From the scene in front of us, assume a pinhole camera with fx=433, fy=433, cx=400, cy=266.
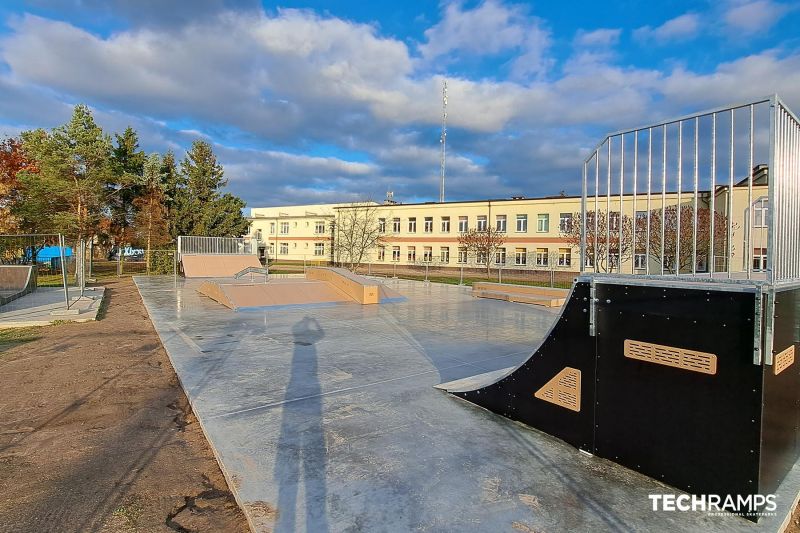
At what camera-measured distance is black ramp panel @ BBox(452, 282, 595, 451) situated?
13.3 feet

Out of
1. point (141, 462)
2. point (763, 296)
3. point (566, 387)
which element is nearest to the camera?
point (763, 296)

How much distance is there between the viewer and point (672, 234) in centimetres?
1338

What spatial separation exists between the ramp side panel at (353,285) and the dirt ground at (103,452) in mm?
9212

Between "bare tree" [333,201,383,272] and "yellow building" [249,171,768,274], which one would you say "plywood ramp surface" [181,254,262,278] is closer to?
"yellow building" [249,171,768,274]

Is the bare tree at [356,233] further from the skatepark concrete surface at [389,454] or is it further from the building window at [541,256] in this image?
the skatepark concrete surface at [389,454]

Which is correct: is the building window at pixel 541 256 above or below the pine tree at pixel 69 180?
below

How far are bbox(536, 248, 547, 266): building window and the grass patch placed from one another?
132 ft

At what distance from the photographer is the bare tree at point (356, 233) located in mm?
51541

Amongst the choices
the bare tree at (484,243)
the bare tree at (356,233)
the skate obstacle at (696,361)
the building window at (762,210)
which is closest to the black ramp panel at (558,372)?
the skate obstacle at (696,361)

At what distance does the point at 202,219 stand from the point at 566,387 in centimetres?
3902

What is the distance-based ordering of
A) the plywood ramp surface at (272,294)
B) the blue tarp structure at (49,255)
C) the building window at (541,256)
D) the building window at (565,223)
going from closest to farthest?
1. the plywood ramp surface at (272,294)
2. the blue tarp structure at (49,255)
3. the building window at (565,223)
4. the building window at (541,256)

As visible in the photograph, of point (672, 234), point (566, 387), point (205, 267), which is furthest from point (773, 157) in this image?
point (205, 267)

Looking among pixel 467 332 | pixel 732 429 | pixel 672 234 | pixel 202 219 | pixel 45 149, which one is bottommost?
pixel 467 332

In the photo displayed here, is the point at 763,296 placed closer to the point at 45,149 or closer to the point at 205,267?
the point at 205,267
